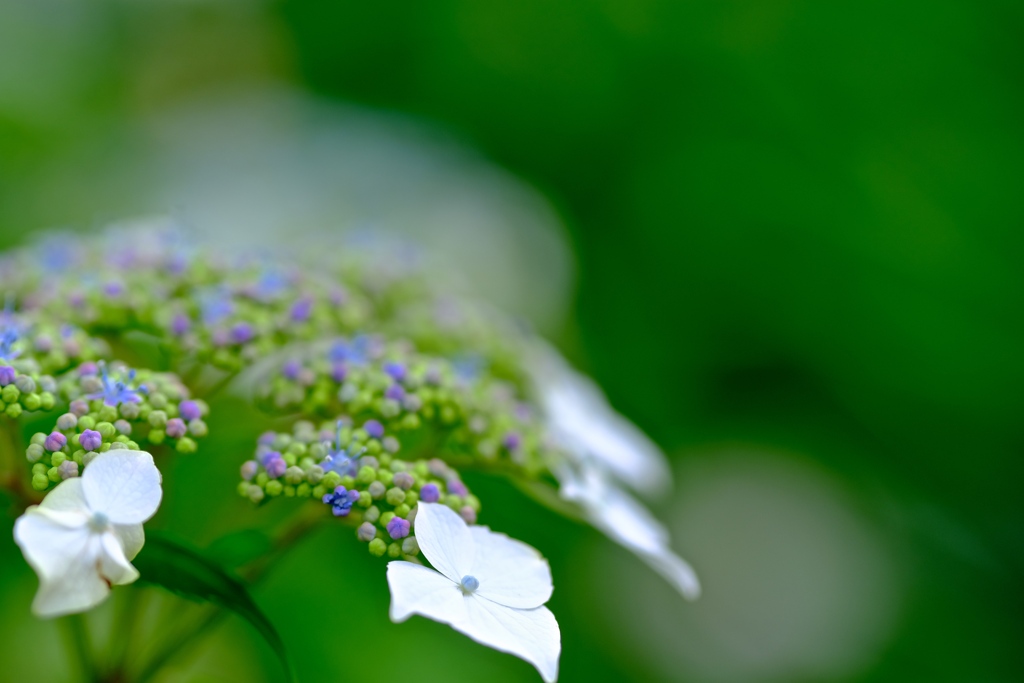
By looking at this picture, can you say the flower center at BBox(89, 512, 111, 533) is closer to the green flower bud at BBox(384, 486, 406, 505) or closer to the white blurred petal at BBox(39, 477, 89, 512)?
the white blurred petal at BBox(39, 477, 89, 512)

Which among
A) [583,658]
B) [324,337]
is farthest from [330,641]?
[324,337]

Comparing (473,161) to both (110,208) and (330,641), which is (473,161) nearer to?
(110,208)

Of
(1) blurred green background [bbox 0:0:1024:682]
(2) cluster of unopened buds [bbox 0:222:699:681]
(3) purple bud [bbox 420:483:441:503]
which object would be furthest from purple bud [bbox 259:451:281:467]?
(1) blurred green background [bbox 0:0:1024:682]

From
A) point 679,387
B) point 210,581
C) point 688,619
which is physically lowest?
point 688,619

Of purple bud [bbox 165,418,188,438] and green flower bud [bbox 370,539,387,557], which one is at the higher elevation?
green flower bud [bbox 370,539,387,557]

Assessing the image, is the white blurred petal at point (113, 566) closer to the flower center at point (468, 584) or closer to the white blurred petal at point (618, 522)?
the flower center at point (468, 584)
